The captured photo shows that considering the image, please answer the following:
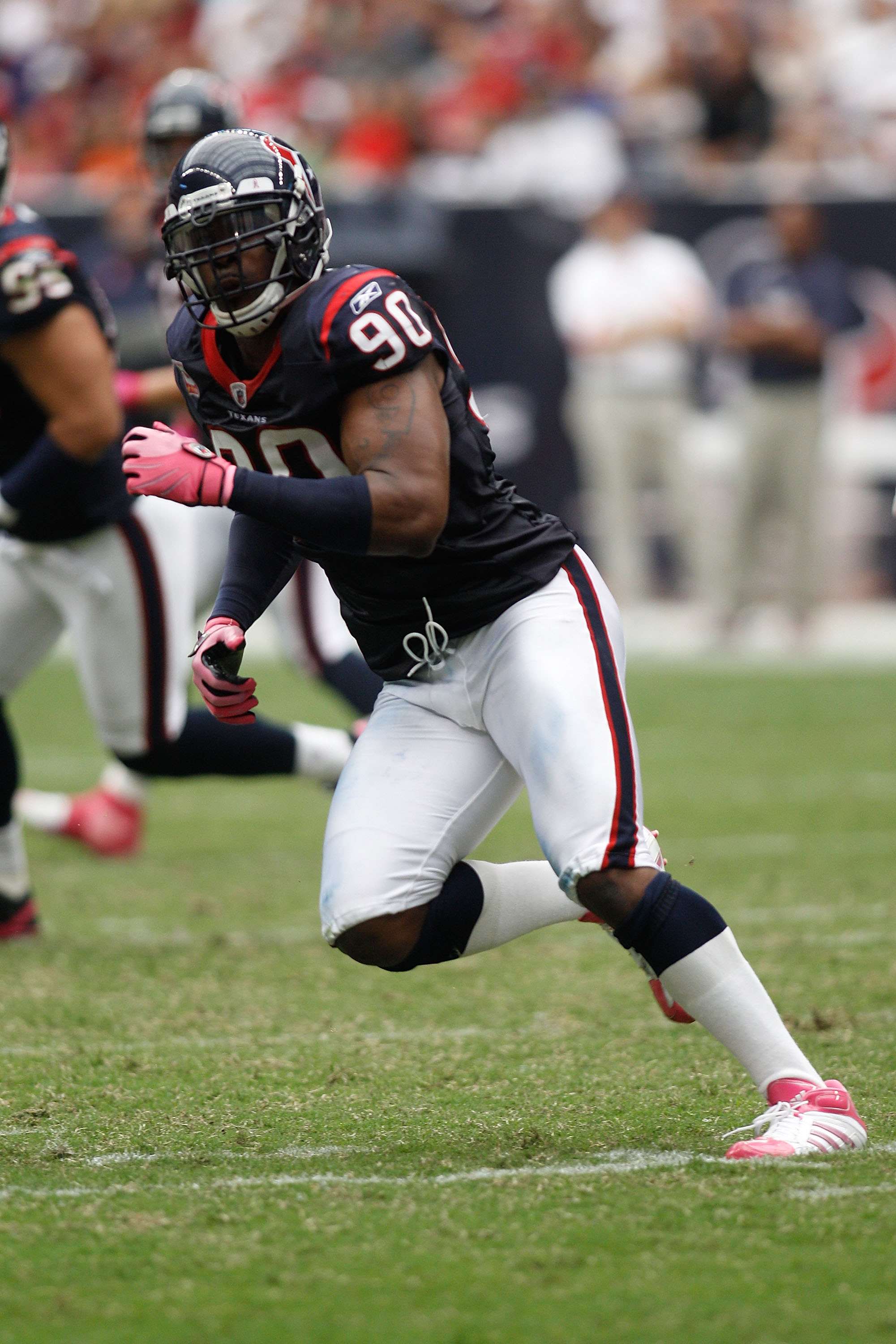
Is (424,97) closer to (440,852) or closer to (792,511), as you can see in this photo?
(792,511)

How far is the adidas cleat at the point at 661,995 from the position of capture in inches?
123

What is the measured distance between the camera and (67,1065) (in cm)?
370

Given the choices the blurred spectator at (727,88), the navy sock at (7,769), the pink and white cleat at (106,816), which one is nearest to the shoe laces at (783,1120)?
the navy sock at (7,769)

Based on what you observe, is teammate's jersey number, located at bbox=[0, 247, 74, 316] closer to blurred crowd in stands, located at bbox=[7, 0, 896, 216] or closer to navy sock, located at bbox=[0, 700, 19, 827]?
navy sock, located at bbox=[0, 700, 19, 827]

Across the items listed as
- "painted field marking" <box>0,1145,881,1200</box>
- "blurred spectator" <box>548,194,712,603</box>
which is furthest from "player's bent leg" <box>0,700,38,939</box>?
"blurred spectator" <box>548,194,712,603</box>

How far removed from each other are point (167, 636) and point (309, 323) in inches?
80.0

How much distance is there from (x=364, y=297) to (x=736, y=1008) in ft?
4.25

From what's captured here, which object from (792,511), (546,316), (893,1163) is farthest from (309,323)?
(546,316)

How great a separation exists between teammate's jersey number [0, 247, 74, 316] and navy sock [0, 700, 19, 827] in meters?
1.08

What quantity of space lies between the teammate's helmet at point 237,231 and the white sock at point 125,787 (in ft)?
10.3

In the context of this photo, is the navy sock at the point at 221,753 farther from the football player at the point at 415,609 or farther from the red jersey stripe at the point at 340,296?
the red jersey stripe at the point at 340,296

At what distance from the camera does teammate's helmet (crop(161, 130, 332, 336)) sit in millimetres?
3104

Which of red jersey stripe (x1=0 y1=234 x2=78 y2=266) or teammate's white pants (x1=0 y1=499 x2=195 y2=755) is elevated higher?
red jersey stripe (x1=0 y1=234 x2=78 y2=266)

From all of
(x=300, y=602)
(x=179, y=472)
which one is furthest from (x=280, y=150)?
(x=300, y=602)
